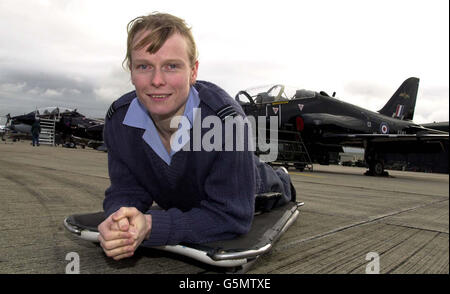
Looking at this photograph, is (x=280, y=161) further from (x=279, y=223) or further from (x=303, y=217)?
(x=279, y=223)

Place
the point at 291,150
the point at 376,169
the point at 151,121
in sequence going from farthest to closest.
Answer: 1. the point at 376,169
2. the point at 291,150
3. the point at 151,121

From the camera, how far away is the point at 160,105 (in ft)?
4.19

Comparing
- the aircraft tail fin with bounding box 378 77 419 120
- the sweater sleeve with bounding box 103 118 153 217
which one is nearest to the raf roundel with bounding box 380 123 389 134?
the aircraft tail fin with bounding box 378 77 419 120

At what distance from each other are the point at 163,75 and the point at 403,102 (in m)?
18.2

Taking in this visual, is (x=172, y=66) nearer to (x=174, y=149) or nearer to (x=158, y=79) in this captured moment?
(x=158, y=79)

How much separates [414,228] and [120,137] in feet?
7.25

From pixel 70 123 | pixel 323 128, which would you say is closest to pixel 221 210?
pixel 323 128

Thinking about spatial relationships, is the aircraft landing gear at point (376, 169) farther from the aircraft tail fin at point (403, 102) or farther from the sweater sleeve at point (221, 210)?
the sweater sleeve at point (221, 210)

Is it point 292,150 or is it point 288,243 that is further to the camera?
point 292,150

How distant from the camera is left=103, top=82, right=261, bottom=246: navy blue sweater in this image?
123 cm

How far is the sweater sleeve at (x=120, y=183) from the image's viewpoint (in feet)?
4.76

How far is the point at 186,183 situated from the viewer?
1405 millimetres

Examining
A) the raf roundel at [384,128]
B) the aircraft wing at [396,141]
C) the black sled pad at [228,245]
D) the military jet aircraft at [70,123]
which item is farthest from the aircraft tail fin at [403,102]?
the black sled pad at [228,245]

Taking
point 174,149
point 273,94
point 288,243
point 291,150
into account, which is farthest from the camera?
point 273,94
